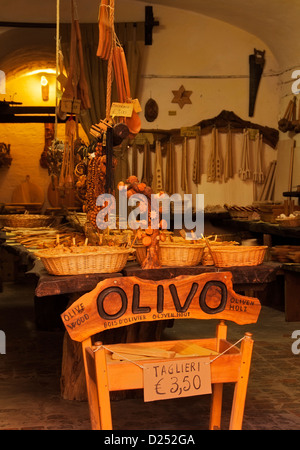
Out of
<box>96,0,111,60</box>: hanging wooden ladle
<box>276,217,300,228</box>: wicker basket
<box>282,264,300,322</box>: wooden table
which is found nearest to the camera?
<box>96,0,111,60</box>: hanging wooden ladle

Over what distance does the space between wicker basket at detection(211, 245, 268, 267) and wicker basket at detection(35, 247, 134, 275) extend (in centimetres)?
59

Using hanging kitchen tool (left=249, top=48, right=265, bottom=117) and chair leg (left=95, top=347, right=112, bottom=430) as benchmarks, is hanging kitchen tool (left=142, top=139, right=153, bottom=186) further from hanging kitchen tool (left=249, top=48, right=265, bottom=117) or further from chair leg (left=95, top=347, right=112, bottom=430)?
chair leg (left=95, top=347, right=112, bottom=430)

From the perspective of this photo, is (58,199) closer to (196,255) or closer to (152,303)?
(196,255)

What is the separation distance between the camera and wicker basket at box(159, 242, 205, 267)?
3.91m

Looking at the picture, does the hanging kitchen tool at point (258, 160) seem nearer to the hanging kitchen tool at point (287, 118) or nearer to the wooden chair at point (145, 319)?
the hanging kitchen tool at point (287, 118)

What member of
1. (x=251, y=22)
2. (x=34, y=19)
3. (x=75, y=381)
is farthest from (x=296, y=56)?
(x=75, y=381)

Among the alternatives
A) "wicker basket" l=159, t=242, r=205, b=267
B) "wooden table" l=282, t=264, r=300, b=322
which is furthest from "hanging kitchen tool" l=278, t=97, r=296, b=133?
"wicker basket" l=159, t=242, r=205, b=267

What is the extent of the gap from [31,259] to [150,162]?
530 cm

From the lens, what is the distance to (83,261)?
367 centimetres

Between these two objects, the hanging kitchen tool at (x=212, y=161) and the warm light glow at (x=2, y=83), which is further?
the warm light glow at (x=2, y=83)

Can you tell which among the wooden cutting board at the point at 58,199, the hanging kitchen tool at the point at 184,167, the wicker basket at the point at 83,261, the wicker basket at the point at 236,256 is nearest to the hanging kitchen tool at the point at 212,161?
the hanging kitchen tool at the point at 184,167

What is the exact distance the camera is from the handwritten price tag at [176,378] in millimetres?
2850

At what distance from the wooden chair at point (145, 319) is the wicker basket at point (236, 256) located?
719 mm
